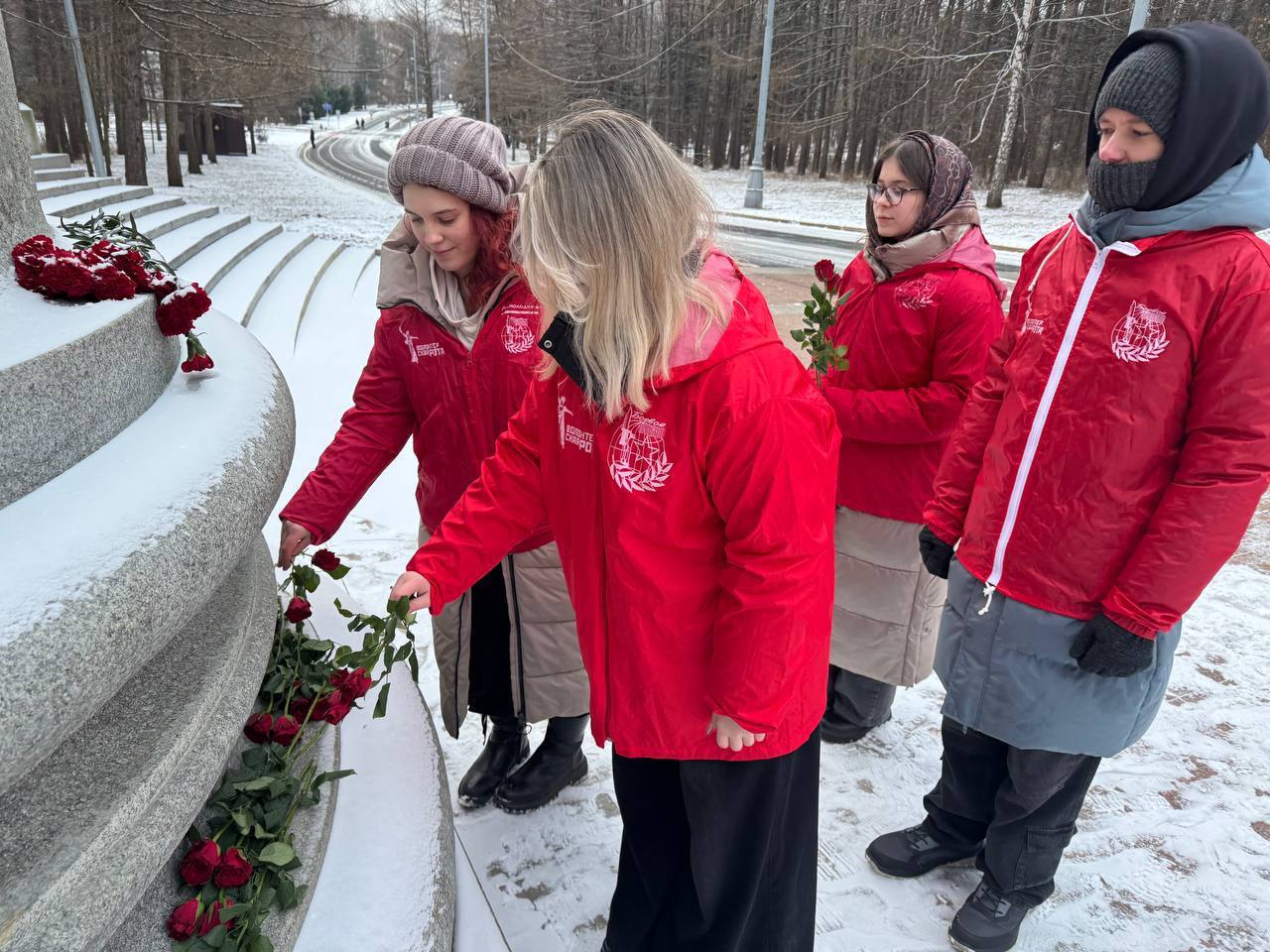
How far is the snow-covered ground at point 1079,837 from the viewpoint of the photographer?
2.26 meters

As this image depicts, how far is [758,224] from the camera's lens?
763 inches

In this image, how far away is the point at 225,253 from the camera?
9.78m

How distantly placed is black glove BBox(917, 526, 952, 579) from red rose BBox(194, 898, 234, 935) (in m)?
1.80

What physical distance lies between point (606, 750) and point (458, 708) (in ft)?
2.20

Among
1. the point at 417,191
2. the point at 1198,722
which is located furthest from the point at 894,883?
the point at 417,191

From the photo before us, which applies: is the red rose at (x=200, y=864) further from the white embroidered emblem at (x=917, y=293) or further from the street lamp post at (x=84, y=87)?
the street lamp post at (x=84, y=87)

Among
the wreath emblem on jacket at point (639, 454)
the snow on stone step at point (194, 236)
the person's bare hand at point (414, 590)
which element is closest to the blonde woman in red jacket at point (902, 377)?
the wreath emblem on jacket at point (639, 454)

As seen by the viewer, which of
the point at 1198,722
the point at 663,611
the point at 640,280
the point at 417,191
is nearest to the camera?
the point at 640,280

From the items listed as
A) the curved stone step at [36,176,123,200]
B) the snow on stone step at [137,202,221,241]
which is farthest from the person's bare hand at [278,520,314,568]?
the curved stone step at [36,176,123,200]

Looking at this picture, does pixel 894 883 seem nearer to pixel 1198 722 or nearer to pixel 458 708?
pixel 458 708

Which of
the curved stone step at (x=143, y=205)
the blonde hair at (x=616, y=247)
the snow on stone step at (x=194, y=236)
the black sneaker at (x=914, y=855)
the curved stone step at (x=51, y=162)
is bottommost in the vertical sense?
the black sneaker at (x=914, y=855)

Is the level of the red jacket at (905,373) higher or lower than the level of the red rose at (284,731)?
higher

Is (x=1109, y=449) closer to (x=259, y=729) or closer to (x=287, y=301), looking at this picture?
(x=259, y=729)

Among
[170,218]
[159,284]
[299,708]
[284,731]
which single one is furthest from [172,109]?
[284,731]
